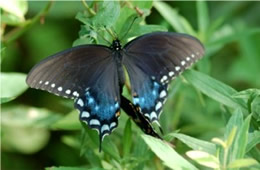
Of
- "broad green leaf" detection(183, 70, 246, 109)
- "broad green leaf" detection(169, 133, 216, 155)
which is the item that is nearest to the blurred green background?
"broad green leaf" detection(183, 70, 246, 109)

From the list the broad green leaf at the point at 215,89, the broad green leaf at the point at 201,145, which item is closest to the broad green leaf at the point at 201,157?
the broad green leaf at the point at 201,145

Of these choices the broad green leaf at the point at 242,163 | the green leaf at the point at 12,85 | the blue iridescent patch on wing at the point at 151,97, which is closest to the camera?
the broad green leaf at the point at 242,163

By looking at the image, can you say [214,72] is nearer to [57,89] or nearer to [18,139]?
[18,139]

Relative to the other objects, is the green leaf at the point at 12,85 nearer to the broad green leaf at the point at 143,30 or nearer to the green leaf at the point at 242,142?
the broad green leaf at the point at 143,30

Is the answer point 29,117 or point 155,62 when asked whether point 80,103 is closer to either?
point 155,62

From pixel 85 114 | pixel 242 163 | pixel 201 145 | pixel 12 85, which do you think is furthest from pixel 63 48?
pixel 242 163

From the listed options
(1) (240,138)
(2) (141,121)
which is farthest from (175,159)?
(2) (141,121)
